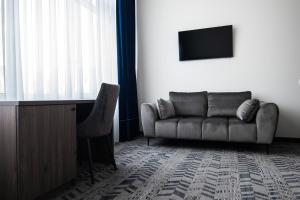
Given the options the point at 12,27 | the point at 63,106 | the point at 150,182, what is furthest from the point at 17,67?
the point at 150,182

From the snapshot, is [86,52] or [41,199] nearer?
[41,199]

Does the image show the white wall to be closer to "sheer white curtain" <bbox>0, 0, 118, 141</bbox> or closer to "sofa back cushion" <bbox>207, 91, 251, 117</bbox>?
"sofa back cushion" <bbox>207, 91, 251, 117</bbox>

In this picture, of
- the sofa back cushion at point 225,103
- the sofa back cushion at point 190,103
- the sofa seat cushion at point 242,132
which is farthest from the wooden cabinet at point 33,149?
the sofa back cushion at point 225,103

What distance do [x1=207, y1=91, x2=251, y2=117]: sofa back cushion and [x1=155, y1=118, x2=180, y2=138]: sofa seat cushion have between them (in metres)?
0.66

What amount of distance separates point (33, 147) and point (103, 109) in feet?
2.12

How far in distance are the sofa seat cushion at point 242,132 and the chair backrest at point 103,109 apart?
1635mm

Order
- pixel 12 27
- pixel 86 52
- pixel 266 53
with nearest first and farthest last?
pixel 12 27, pixel 86 52, pixel 266 53

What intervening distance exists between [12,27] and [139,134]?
2.80 metres

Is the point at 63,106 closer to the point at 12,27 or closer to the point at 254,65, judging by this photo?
the point at 12,27

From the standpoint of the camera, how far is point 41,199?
1606mm

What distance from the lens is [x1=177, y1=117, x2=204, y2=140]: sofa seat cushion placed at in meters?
3.04

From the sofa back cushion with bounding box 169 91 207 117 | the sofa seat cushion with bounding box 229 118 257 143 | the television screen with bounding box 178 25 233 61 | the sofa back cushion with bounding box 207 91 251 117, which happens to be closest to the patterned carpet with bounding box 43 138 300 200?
the sofa seat cushion with bounding box 229 118 257 143

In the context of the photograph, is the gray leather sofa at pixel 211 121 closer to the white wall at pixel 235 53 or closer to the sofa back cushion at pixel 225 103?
the sofa back cushion at pixel 225 103

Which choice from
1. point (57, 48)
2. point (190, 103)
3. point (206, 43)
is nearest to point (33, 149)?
Answer: point (57, 48)
